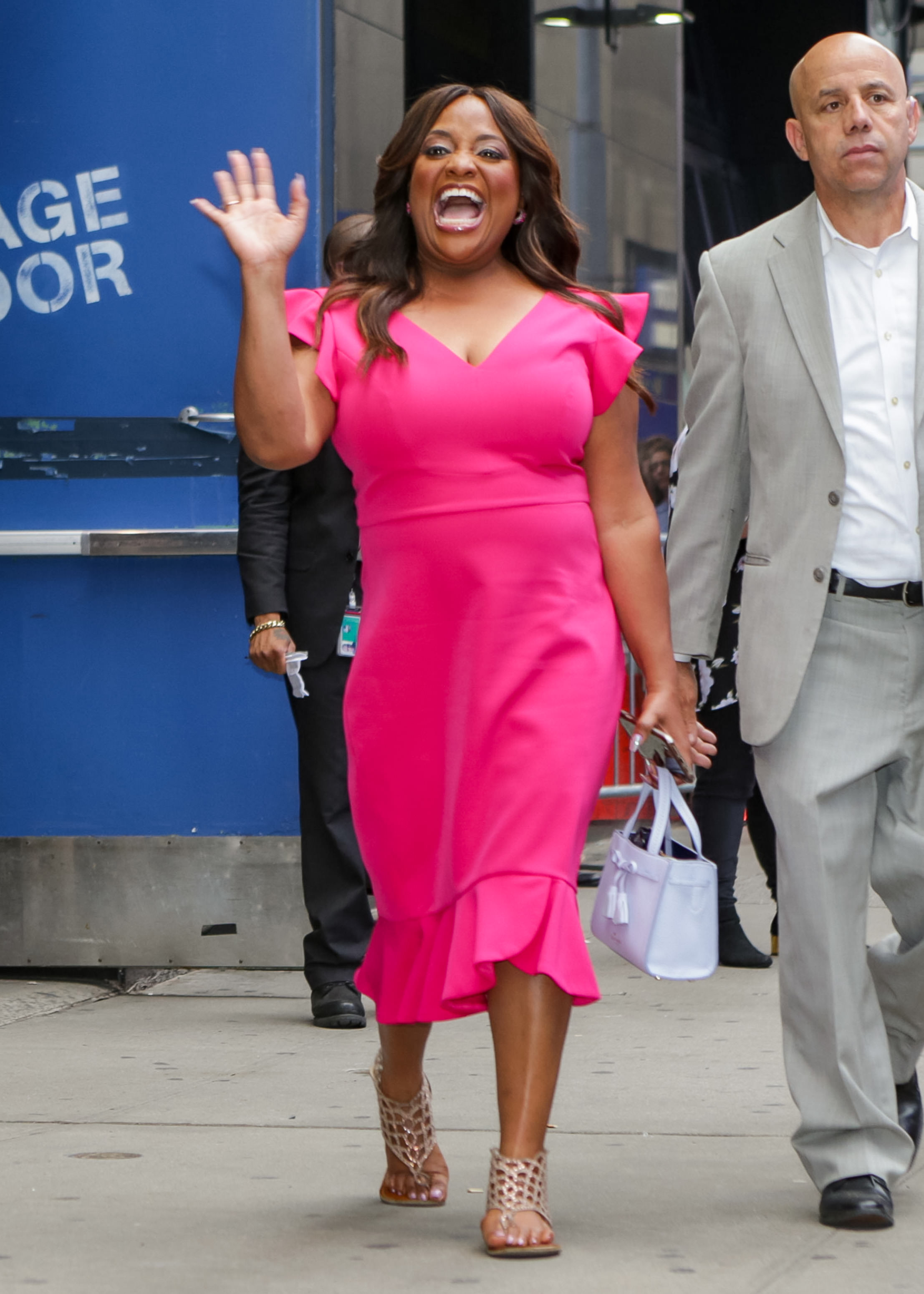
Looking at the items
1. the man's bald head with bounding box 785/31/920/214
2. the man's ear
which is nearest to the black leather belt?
the man's bald head with bounding box 785/31/920/214

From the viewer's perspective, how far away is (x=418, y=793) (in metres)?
3.79

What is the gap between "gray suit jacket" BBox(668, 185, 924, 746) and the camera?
12.8 ft

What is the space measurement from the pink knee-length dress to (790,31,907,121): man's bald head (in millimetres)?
650

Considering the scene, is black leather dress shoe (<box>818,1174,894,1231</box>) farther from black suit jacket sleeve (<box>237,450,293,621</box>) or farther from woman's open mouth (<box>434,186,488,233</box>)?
black suit jacket sleeve (<box>237,450,293,621</box>)

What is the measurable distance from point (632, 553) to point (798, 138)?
0.90 meters

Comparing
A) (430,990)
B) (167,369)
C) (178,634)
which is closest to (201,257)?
(167,369)

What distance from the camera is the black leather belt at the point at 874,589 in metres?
3.95

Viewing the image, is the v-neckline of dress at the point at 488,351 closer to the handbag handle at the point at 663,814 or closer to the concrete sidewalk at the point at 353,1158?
the handbag handle at the point at 663,814

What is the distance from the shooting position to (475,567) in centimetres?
376

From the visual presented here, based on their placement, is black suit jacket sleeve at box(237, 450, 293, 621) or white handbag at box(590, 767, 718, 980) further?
black suit jacket sleeve at box(237, 450, 293, 621)

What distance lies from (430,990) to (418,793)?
0.34 m

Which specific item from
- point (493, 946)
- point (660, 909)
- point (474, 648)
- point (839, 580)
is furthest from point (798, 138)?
point (493, 946)

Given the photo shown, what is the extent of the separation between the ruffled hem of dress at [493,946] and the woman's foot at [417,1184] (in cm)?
34

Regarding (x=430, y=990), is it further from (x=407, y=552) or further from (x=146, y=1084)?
(x=146, y=1084)
